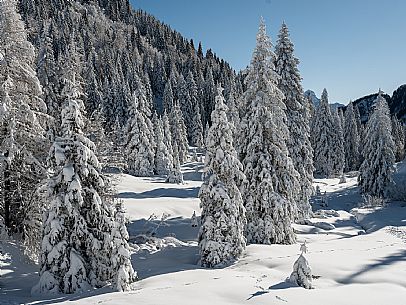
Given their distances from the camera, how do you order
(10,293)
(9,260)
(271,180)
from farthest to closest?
(271,180), (9,260), (10,293)

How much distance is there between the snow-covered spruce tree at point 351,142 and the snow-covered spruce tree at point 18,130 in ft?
240

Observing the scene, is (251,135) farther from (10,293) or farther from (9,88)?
(10,293)

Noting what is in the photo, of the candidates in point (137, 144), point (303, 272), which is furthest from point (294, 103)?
point (137, 144)

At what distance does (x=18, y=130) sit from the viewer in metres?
15.2

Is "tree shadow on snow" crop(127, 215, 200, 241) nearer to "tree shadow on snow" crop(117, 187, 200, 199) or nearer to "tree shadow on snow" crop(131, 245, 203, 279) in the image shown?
"tree shadow on snow" crop(131, 245, 203, 279)

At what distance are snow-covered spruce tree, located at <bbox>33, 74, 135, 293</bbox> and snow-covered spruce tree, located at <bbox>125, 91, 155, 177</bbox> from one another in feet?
119

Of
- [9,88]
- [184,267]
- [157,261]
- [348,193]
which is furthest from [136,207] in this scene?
[348,193]

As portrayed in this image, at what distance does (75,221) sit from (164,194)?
20691mm

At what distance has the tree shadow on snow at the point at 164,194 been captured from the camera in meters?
30.6

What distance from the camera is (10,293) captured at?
1208 centimetres

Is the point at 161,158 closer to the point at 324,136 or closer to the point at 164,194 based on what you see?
the point at 164,194

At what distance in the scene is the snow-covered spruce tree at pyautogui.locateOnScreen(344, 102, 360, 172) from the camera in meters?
78.4

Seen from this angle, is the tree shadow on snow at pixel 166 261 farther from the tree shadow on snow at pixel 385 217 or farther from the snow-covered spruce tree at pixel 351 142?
the snow-covered spruce tree at pixel 351 142

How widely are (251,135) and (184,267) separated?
873 centimetres
